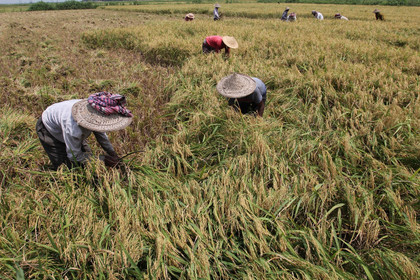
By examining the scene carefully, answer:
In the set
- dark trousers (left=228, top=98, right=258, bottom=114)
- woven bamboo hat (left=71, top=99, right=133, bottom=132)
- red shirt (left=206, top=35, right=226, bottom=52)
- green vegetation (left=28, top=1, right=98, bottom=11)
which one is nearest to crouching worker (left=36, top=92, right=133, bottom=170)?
woven bamboo hat (left=71, top=99, right=133, bottom=132)

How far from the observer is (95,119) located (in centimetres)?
164

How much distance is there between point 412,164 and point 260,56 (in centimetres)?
363

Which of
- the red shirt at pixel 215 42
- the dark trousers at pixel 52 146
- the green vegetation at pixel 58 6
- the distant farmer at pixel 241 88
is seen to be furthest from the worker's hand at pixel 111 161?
the green vegetation at pixel 58 6

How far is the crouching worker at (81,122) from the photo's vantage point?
64.4 inches

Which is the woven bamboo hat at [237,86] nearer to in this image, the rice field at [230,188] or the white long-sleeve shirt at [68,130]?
the rice field at [230,188]

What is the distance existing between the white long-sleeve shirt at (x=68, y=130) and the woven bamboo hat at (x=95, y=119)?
12 cm

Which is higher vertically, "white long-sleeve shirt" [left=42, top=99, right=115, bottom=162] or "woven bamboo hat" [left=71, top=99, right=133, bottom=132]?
"woven bamboo hat" [left=71, top=99, right=133, bottom=132]

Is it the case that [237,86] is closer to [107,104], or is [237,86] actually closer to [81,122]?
[107,104]

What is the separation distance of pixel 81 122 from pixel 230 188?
126 centimetres

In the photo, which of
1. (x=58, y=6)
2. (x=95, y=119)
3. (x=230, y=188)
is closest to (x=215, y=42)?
(x=95, y=119)

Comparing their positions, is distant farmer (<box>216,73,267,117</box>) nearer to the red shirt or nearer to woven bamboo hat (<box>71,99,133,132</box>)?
woven bamboo hat (<box>71,99,133,132</box>)

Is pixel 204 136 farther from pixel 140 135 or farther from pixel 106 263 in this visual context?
pixel 106 263

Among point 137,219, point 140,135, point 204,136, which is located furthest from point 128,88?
point 137,219

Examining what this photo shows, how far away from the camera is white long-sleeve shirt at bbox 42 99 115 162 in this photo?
1.72 m
